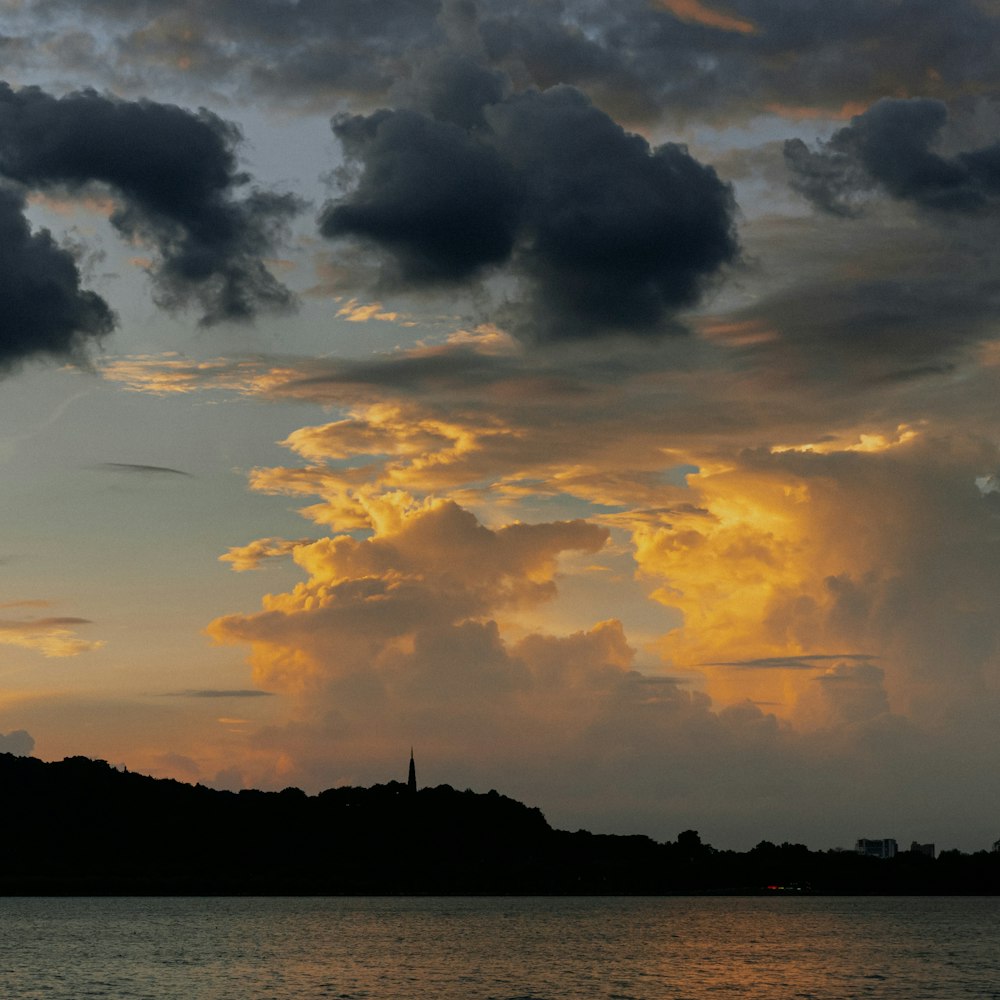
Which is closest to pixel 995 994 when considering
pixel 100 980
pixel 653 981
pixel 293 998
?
pixel 653 981

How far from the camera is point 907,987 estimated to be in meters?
138

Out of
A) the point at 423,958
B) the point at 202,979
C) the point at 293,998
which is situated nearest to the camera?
the point at 293,998

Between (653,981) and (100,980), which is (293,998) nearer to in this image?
(100,980)

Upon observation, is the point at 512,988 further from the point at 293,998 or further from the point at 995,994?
the point at 995,994

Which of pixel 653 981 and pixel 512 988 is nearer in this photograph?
pixel 512 988

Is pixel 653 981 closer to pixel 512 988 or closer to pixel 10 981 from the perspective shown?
pixel 512 988

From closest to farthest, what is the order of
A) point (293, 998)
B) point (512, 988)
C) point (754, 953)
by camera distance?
point (293, 998), point (512, 988), point (754, 953)

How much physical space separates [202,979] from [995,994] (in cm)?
7631

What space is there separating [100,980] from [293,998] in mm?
27569

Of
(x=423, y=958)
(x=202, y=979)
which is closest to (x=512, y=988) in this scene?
(x=202, y=979)

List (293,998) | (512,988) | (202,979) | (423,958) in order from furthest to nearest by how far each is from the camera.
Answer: (423,958)
(202,979)
(512,988)
(293,998)

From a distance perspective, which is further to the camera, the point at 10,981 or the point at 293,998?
the point at 10,981

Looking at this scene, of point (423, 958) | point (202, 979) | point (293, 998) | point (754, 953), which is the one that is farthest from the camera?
point (754, 953)

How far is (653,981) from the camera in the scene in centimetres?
14200
